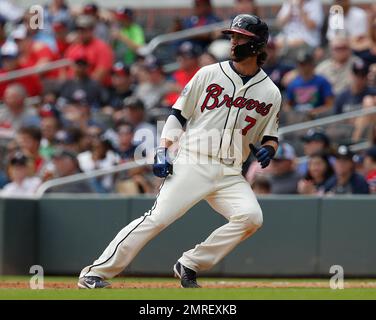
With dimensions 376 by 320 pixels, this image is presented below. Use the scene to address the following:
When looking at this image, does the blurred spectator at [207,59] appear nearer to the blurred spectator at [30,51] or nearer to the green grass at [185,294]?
the blurred spectator at [30,51]

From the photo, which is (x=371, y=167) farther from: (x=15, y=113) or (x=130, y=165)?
(x=15, y=113)

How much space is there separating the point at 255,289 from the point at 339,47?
632 cm

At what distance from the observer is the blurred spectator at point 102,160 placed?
12.8 m

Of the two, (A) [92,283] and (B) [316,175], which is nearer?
(A) [92,283]

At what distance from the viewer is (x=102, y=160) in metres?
13.0

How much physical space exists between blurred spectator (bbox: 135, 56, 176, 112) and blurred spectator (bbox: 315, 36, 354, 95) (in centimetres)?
205

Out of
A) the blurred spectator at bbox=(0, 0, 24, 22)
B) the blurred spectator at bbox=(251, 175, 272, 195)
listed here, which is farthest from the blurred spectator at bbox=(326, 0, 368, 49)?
the blurred spectator at bbox=(0, 0, 24, 22)

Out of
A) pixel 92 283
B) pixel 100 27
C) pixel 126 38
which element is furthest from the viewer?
pixel 100 27

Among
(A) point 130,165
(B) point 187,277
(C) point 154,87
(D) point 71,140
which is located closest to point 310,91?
(C) point 154,87

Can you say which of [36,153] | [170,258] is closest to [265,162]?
[170,258]

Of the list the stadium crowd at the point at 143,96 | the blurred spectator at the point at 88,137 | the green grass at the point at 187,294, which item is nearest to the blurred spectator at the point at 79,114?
the stadium crowd at the point at 143,96

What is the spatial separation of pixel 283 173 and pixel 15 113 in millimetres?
4453

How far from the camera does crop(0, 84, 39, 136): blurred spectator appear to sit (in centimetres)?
1448
